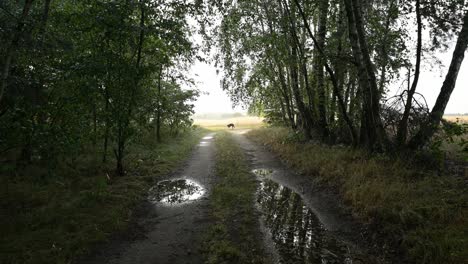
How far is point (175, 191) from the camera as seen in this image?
363 inches

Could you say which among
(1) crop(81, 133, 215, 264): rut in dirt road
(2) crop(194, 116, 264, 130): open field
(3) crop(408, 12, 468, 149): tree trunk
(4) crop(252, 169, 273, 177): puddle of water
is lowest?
(1) crop(81, 133, 215, 264): rut in dirt road

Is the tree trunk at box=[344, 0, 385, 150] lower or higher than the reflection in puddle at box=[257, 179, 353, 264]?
higher

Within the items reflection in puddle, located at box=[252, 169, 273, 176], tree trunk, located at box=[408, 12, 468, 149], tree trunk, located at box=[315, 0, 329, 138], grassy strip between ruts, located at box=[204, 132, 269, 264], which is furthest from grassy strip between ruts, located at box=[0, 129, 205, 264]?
tree trunk, located at box=[408, 12, 468, 149]

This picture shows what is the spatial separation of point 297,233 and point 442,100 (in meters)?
6.64

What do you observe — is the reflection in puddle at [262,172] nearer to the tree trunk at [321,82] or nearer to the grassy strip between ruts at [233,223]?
the grassy strip between ruts at [233,223]

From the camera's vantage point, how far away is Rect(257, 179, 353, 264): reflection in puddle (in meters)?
5.08

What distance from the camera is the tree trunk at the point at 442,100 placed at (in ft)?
28.4

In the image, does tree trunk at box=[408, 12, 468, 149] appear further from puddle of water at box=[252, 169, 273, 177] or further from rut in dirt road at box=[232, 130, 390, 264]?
puddle of water at box=[252, 169, 273, 177]

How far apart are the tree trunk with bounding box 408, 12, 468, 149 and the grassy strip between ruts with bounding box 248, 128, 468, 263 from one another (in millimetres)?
1198

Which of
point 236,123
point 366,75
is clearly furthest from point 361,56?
Answer: point 236,123

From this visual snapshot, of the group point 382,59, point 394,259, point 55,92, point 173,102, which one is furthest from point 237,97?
point 394,259

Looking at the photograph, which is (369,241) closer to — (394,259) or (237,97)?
(394,259)

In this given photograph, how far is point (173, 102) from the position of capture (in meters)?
19.8

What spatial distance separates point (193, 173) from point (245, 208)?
4.70 m
